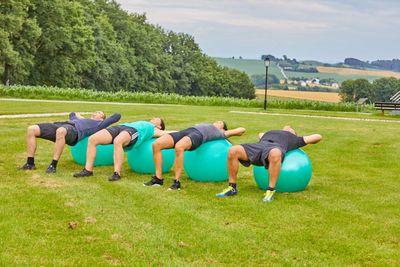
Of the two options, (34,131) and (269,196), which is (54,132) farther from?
(269,196)

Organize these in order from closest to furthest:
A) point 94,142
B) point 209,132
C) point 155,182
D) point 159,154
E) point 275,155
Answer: point 275,155 → point 155,182 → point 159,154 → point 209,132 → point 94,142

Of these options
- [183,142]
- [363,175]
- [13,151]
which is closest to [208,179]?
[183,142]

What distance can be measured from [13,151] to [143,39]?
67.2 meters

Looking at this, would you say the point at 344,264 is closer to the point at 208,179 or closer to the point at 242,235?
the point at 242,235

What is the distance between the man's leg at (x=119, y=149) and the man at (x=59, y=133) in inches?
30.6

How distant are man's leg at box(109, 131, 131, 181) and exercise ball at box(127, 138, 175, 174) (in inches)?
19.1

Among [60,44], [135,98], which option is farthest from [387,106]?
[60,44]

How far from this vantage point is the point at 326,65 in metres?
150

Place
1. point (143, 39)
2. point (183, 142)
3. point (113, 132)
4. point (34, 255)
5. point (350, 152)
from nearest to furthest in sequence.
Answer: point (34, 255)
point (183, 142)
point (113, 132)
point (350, 152)
point (143, 39)

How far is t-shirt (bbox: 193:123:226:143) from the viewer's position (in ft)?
33.1

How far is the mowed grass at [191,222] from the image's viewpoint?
20.1ft

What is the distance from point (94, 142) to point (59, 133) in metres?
0.76

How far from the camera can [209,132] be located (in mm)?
10164

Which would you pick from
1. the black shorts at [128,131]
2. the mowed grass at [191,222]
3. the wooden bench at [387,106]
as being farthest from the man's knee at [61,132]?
the wooden bench at [387,106]
